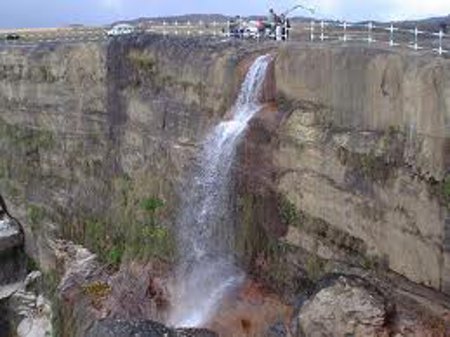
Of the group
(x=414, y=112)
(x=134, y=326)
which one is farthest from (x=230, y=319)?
(x=414, y=112)

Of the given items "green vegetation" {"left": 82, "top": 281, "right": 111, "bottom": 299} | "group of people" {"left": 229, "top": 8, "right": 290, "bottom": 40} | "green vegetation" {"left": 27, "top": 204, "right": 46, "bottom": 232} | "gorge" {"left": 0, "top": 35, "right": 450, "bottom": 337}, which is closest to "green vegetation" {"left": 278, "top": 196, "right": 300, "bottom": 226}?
"gorge" {"left": 0, "top": 35, "right": 450, "bottom": 337}

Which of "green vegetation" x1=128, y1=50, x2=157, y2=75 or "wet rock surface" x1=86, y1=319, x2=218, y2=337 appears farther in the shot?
"green vegetation" x1=128, y1=50, x2=157, y2=75

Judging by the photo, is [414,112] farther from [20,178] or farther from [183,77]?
[20,178]

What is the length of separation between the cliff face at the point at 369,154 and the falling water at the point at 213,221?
1417mm

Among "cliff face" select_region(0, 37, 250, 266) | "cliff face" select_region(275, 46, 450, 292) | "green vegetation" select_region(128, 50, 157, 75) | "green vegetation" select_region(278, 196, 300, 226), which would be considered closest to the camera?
"cliff face" select_region(275, 46, 450, 292)

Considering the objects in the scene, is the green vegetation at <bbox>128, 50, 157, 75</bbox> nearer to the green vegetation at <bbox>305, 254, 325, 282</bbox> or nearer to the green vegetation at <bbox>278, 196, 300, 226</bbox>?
the green vegetation at <bbox>278, 196, 300, 226</bbox>

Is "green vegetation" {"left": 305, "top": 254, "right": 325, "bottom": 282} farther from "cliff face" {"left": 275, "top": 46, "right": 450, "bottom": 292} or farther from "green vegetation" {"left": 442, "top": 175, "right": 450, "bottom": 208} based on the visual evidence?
"green vegetation" {"left": 442, "top": 175, "right": 450, "bottom": 208}

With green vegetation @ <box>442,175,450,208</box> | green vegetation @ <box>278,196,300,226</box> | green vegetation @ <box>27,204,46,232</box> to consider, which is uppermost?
green vegetation @ <box>442,175,450,208</box>

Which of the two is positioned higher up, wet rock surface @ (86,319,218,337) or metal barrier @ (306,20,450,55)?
metal barrier @ (306,20,450,55)

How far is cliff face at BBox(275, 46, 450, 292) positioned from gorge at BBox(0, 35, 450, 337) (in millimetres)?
51

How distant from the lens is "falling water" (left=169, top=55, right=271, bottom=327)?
27.8 m

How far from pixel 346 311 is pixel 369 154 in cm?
417

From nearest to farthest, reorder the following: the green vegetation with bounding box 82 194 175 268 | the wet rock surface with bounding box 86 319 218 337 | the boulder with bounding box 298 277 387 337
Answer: the boulder with bounding box 298 277 387 337, the wet rock surface with bounding box 86 319 218 337, the green vegetation with bounding box 82 194 175 268

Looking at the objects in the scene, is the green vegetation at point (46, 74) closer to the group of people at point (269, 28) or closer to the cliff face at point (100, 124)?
the cliff face at point (100, 124)
